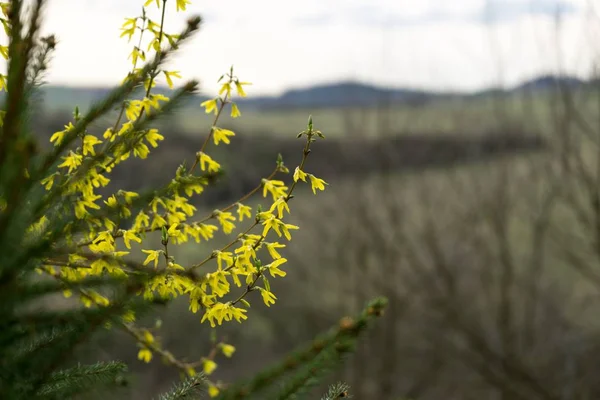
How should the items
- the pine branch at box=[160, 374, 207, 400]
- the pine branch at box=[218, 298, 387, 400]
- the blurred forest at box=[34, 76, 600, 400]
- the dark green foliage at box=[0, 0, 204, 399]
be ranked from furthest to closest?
the blurred forest at box=[34, 76, 600, 400], the pine branch at box=[160, 374, 207, 400], the pine branch at box=[218, 298, 387, 400], the dark green foliage at box=[0, 0, 204, 399]

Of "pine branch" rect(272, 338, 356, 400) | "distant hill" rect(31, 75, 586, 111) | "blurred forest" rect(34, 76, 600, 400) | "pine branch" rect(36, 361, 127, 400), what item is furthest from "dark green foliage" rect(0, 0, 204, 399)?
"distant hill" rect(31, 75, 586, 111)

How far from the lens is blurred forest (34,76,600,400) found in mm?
8148

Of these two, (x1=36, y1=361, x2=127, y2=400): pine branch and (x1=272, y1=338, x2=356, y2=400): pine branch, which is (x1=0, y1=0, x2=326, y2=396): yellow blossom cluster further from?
(x1=272, y1=338, x2=356, y2=400): pine branch

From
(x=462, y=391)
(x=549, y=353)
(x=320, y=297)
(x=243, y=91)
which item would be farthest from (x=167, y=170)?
(x=243, y=91)

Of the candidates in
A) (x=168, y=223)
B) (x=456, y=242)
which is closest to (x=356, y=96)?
(x=456, y=242)

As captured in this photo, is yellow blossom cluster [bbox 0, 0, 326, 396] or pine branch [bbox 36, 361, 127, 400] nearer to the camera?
pine branch [bbox 36, 361, 127, 400]

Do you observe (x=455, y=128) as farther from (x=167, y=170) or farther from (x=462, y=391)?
(x=167, y=170)

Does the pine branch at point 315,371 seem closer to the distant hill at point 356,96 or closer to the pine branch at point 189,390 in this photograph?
the pine branch at point 189,390

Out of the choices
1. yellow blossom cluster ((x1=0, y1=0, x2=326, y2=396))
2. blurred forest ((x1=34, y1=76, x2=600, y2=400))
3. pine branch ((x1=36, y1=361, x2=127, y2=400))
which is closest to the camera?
pine branch ((x1=36, y1=361, x2=127, y2=400))

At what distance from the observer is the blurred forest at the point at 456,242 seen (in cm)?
815

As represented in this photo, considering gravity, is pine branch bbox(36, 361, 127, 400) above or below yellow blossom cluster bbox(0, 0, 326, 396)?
below

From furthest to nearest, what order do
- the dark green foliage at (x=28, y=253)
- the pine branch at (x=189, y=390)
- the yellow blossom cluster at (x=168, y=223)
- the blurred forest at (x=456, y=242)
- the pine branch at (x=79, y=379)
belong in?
the blurred forest at (x=456, y=242) < the yellow blossom cluster at (x=168, y=223) < the pine branch at (x=189, y=390) < the pine branch at (x=79, y=379) < the dark green foliage at (x=28, y=253)

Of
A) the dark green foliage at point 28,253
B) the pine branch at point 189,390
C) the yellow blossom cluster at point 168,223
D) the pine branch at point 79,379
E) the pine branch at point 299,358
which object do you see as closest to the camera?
the dark green foliage at point 28,253

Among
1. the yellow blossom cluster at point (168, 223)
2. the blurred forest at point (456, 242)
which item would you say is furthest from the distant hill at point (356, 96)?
the yellow blossom cluster at point (168, 223)
